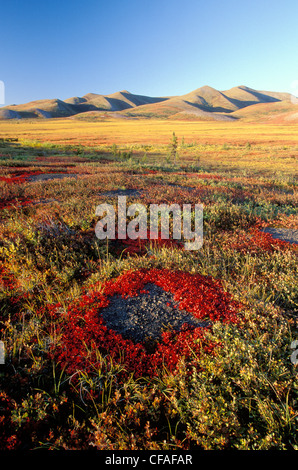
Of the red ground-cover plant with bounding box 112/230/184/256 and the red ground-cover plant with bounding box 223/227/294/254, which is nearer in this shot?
the red ground-cover plant with bounding box 223/227/294/254

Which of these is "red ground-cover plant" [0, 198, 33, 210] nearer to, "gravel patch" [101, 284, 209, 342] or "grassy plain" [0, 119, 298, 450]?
"grassy plain" [0, 119, 298, 450]

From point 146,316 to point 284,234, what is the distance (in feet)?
19.5

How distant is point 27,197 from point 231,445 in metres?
11.8

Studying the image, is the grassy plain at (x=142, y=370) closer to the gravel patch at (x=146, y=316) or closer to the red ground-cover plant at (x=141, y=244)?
the gravel patch at (x=146, y=316)

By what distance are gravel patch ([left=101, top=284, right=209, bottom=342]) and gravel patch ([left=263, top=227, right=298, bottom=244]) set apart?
16.0 ft

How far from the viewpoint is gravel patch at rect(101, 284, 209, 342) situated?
12.4 feet

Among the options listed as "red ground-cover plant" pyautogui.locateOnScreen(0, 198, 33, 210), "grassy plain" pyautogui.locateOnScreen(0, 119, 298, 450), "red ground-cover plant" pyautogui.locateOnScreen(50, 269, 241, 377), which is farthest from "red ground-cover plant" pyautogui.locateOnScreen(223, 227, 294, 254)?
"red ground-cover plant" pyautogui.locateOnScreen(0, 198, 33, 210)

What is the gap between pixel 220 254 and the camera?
6078mm

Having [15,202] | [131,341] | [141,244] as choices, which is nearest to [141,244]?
[141,244]

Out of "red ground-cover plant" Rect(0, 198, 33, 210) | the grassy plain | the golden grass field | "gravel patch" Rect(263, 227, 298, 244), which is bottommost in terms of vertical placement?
the grassy plain

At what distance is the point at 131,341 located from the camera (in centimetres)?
351

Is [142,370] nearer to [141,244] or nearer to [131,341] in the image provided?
[131,341]
